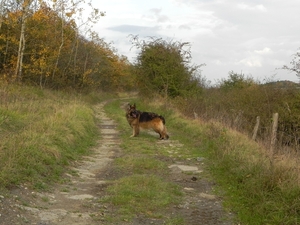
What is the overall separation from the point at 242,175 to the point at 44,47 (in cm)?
2304

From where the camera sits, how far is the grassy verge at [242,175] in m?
5.42

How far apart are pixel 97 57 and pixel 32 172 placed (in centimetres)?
3386

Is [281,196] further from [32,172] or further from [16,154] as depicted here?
[16,154]

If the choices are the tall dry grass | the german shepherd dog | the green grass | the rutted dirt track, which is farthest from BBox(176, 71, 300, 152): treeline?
the green grass

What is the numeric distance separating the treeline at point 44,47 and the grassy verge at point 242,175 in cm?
1425

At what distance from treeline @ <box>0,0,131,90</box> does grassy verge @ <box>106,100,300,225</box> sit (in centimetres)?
1425

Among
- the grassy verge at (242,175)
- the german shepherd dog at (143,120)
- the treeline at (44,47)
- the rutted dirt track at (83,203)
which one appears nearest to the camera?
the rutted dirt track at (83,203)

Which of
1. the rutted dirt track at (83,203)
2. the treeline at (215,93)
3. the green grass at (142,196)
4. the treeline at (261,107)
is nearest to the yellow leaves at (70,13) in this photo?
the treeline at (215,93)

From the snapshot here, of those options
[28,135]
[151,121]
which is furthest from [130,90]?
[28,135]

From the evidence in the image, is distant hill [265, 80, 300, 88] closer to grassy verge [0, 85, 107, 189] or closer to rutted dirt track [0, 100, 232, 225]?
grassy verge [0, 85, 107, 189]

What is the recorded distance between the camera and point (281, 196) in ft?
18.3

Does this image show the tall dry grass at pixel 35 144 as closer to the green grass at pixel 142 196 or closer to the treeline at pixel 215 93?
the green grass at pixel 142 196

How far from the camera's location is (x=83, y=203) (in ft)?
19.2

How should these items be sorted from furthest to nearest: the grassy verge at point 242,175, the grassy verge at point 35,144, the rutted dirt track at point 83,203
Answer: the grassy verge at point 35,144 → the grassy verge at point 242,175 → the rutted dirt track at point 83,203
